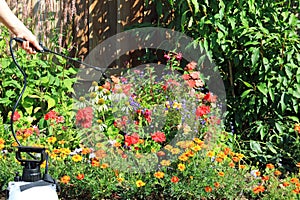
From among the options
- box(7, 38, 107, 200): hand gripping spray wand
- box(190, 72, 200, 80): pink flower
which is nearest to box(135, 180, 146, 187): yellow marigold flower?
box(190, 72, 200, 80): pink flower

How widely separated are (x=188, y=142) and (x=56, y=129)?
115 centimetres

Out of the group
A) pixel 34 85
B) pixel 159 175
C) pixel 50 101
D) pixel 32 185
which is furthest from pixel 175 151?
pixel 32 185

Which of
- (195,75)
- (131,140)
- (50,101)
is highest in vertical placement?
(195,75)

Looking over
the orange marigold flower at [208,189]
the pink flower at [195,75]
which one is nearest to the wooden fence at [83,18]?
the pink flower at [195,75]

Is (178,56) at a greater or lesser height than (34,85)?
greater

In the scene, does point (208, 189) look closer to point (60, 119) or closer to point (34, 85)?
point (60, 119)

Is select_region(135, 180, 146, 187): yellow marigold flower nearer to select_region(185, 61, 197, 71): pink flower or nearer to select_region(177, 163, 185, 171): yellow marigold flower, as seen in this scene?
select_region(177, 163, 185, 171): yellow marigold flower

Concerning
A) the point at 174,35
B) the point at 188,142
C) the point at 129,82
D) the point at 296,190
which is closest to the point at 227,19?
the point at 174,35

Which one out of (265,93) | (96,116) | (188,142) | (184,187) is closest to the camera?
(184,187)

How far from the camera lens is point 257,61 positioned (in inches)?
167

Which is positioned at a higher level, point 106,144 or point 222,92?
point 222,92

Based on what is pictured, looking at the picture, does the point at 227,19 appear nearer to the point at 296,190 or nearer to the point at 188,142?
the point at 188,142

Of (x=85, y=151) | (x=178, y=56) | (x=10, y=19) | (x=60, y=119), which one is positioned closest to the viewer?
(x=10, y=19)

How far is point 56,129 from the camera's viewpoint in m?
4.10
